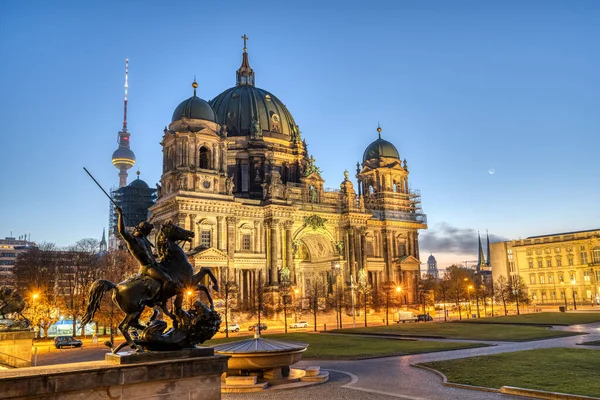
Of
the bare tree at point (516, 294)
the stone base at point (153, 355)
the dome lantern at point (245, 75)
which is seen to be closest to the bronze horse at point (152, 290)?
the stone base at point (153, 355)

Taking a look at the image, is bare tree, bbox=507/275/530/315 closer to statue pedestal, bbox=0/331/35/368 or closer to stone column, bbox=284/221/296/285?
stone column, bbox=284/221/296/285

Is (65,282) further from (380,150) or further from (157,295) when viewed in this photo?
(157,295)

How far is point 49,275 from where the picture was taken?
74.9m

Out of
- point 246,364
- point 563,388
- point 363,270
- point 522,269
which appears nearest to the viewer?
point 563,388

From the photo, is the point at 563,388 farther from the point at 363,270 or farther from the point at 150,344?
the point at 363,270

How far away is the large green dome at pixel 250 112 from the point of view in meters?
91.6

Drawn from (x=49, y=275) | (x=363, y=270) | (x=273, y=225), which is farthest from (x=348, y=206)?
(x=49, y=275)

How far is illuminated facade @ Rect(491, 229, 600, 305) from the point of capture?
108 m

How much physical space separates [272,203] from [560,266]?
71479mm

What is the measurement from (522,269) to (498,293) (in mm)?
23042

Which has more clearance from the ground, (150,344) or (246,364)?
(150,344)

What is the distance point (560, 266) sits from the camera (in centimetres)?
11350

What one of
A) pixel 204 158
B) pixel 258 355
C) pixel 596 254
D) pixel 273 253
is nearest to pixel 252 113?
pixel 204 158

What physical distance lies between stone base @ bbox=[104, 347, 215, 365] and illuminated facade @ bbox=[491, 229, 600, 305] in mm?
107731
